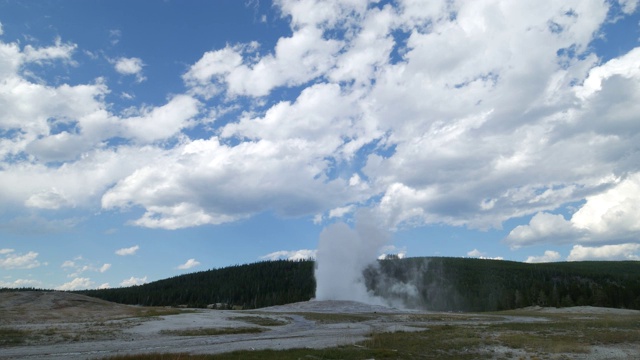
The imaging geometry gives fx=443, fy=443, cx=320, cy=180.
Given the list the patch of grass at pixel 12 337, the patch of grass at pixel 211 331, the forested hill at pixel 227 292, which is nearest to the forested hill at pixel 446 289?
the forested hill at pixel 227 292

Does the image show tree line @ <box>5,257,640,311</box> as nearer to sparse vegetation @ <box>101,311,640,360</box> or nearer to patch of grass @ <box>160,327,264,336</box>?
sparse vegetation @ <box>101,311,640,360</box>

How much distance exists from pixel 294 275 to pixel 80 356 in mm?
175696

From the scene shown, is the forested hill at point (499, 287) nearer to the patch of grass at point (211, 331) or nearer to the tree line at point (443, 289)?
the tree line at point (443, 289)

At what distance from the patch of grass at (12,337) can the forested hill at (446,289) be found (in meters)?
103

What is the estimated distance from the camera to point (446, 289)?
548ft

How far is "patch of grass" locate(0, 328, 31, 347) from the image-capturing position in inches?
1273

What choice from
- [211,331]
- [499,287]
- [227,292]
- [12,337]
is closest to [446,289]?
[499,287]

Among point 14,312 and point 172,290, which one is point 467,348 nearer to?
point 14,312

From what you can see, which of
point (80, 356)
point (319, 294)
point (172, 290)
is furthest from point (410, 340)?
point (172, 290)

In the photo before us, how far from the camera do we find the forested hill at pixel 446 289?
117125 mm

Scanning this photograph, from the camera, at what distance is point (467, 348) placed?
2969 cm

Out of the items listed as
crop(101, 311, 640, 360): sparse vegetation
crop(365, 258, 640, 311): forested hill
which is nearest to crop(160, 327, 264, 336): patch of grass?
crop(101, 311, 640, 360): sparse vegetation

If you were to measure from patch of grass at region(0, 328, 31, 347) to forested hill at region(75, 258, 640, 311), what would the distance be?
103 m

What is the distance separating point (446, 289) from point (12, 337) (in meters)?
154
